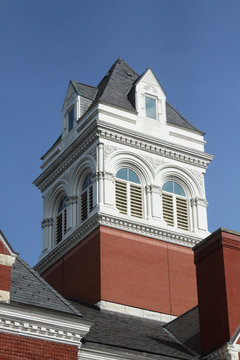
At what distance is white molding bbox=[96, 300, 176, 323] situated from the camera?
3825 cm

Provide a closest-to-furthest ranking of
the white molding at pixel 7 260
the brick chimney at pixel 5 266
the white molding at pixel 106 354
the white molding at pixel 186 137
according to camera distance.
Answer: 1. the brick chimney at pixel 5 266
2. the white molding at pixel 7 260
3. the white molding at pixel 106 354
4. the white molding at pixel 186 137

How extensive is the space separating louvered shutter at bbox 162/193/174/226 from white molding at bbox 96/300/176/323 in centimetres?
549

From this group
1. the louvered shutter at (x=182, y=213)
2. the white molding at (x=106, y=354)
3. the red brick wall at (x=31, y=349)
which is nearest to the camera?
the red brick wall at (x=31, y=349)

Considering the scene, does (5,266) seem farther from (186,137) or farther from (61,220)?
(186,137)

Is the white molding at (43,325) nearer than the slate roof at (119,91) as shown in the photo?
Yes

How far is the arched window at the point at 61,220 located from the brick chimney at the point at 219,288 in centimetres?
1265

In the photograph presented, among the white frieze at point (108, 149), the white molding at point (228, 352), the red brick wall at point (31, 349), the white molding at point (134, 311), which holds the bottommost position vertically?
the red brick wall at point (31, 349)

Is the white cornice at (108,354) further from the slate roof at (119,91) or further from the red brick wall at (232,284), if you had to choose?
the slate roof at (119,91)

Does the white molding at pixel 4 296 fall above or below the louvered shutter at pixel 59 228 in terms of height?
below

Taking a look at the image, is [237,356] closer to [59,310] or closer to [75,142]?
[59,310]

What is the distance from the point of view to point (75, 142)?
1751 inches

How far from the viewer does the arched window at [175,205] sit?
1710 inches

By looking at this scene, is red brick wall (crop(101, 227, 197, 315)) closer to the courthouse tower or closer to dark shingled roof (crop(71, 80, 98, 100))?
the courthouse tower

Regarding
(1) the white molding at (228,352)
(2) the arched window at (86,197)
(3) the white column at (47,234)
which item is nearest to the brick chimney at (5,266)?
(1) the white molding at (228,352)
